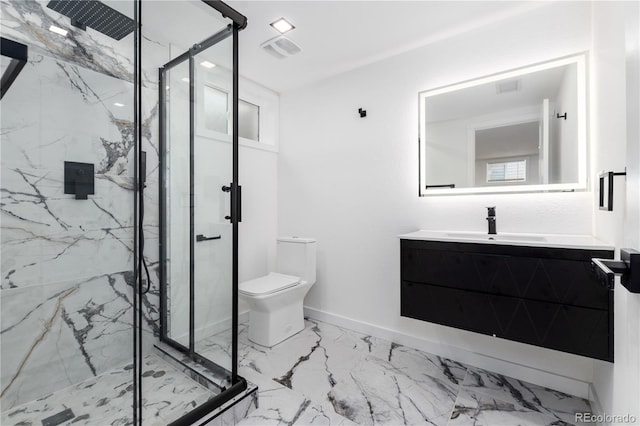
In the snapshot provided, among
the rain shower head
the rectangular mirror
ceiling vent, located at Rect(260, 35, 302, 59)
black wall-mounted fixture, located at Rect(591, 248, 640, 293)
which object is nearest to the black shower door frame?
the rain shower head

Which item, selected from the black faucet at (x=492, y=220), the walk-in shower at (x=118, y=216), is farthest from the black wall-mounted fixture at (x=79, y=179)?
the black faucet at (x=492, y=220)

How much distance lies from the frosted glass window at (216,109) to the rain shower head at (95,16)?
49cm

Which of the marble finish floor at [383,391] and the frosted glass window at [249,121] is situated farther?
the frosted glass window at [249,121]

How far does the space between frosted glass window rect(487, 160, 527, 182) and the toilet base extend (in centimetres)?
193

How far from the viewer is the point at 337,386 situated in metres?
1.85

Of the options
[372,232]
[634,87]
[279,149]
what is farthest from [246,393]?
[279,149]

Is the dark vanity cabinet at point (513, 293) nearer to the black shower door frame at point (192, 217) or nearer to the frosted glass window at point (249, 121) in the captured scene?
the black shower door frame at point (192, 217)

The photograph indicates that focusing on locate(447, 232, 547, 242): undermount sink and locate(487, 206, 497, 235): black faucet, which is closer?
locate(447, 232, 547, 242): undermount sink

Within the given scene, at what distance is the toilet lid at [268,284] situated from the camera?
89.6 inches

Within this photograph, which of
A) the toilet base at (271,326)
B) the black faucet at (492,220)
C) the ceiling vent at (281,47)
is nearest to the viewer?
the black faucet at (492,220)

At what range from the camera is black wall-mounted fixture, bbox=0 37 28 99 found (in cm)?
140

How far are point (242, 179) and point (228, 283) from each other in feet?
4.44

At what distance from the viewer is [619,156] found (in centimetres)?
128

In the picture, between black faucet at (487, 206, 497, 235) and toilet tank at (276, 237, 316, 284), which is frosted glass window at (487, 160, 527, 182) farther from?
toilet tank at (276, 237, 316, 284)
